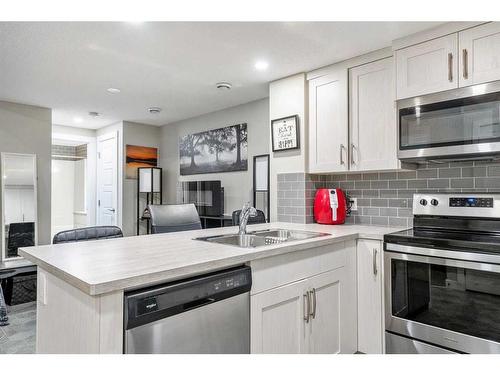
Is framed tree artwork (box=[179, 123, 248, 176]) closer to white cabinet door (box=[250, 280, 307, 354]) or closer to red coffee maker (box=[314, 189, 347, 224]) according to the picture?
red coffee maker (box=[314, 189, 347, 224])

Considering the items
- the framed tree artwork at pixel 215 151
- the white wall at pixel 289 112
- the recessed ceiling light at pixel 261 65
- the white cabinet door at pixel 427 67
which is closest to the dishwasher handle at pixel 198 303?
the white wall at pixel 289 112

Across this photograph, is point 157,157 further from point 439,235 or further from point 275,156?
point 439,235

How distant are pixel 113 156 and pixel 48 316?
4.18 m

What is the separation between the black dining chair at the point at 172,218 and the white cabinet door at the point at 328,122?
1.10m

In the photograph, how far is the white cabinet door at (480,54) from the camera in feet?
6.12

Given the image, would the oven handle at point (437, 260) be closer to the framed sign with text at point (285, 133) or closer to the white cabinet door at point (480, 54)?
the white cabinet door at point (480, 54)

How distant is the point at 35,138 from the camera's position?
13.7ft

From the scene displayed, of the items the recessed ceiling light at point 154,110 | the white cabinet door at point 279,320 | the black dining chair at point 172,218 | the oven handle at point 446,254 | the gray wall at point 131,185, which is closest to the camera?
the white cabinet door at point 279,320

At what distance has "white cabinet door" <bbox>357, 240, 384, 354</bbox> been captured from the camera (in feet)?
6.86

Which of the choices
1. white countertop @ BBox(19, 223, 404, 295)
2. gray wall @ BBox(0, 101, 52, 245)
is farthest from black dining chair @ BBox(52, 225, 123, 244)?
gray wall @ BBox(0, 101, 52, 245)

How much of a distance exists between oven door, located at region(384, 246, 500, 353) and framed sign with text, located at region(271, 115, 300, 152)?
4.19 feet

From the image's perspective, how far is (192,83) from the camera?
3232mm

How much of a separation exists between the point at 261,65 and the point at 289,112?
18.9 inches
